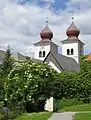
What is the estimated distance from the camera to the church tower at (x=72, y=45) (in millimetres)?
112125

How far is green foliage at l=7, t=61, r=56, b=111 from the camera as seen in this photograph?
3372cm

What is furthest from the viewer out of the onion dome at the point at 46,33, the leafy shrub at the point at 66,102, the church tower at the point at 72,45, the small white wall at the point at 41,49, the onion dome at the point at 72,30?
the small white wall at the point at 41,49

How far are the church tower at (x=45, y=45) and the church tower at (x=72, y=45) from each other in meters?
3.98

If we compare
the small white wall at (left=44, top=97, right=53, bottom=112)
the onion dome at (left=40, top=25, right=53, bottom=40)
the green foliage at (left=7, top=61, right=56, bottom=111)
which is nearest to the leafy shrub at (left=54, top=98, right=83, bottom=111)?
the small white wall at (left=44, top=97, right=53, bottom=112)

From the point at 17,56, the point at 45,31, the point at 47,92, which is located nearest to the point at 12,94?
the point at 47,92

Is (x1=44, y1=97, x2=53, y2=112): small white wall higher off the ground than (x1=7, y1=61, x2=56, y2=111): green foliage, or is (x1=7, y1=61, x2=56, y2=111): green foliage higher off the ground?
(x1=7, y1=61, x2=56, y2=111): green foliage

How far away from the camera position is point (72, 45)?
116m

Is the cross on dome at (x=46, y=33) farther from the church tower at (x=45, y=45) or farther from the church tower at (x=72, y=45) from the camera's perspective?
the church tower at (x=72, y=45)

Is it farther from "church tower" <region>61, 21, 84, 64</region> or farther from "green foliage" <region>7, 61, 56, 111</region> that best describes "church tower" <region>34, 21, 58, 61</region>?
"green foliage" <region>7, 61, 56, 111</region>

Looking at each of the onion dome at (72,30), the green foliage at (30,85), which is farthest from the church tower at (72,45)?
the green foliage at (30,85)

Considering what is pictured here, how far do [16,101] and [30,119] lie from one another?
11.8 metres

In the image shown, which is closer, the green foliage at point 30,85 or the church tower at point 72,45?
the green foliage at point 30,85

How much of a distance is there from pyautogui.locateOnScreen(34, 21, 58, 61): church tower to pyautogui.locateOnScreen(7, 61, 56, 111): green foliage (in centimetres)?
7452

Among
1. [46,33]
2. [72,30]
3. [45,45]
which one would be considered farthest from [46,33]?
[72,30]
